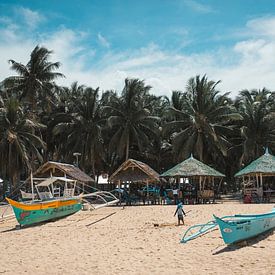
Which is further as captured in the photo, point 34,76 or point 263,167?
point 34,76

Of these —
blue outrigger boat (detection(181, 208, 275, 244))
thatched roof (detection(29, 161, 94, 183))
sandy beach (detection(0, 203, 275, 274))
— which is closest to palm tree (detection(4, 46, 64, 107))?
thatched roof (detection(29, 161, 94, 183))

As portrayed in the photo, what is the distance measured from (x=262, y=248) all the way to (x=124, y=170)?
17397mm

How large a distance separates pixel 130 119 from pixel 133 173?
28.5ft

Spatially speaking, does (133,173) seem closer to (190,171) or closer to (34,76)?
(190,171)

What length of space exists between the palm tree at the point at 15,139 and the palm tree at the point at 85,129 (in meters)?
3.14

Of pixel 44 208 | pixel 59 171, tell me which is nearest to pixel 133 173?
pixel 59 171

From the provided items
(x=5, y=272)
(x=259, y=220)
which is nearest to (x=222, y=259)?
(x=259, y=220)

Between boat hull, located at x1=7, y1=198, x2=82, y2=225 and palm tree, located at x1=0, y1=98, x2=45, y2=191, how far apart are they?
11758 mm

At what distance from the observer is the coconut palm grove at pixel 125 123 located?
109ft

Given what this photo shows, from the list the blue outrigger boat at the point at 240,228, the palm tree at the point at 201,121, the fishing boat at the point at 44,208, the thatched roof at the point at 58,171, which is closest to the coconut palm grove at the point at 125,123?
the palm tree at the point at 201,121

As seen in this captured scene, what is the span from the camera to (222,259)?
10.1 meters

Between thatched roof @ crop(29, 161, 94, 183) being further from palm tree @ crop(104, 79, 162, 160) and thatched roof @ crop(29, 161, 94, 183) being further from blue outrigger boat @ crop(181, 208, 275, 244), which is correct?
blue outrigger boat @ crop(181, 208, 275, 244)

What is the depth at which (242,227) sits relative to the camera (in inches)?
448

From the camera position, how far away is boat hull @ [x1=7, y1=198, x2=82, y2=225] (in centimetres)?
1800
